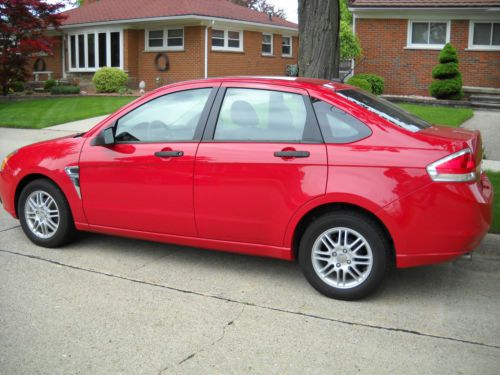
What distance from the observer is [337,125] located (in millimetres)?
4703

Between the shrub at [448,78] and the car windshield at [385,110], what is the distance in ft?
45.7

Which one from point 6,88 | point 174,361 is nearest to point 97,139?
point 174,361

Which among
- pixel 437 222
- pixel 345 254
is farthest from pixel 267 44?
pixel 437 222

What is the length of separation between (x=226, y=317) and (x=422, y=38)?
62.3ft

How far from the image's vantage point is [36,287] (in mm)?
4938

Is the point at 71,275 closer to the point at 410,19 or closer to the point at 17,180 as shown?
the point at 17,180

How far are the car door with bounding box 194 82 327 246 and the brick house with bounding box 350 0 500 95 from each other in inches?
674

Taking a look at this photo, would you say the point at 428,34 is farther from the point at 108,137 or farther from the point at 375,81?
the point at 108,137

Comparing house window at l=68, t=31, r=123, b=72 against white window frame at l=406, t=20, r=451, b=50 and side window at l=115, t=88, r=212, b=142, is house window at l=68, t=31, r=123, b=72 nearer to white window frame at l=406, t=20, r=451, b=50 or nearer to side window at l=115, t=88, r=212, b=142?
white window frame at l=406, t=20, r=451, b=50

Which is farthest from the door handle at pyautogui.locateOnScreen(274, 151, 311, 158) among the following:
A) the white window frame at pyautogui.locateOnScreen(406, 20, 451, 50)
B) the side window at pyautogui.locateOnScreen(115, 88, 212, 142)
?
the white window frame at pyautogui.locateOnScreen(406, 20, 451, 50)

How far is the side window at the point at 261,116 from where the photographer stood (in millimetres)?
4852

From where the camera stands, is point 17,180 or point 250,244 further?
point 17,180

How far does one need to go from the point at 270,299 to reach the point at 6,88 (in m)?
23.0

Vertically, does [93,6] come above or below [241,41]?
above
